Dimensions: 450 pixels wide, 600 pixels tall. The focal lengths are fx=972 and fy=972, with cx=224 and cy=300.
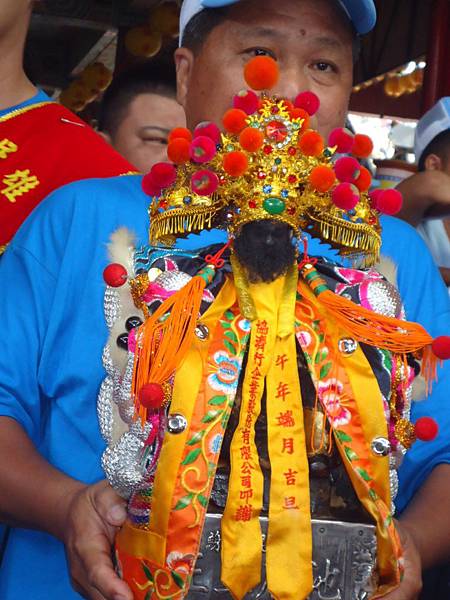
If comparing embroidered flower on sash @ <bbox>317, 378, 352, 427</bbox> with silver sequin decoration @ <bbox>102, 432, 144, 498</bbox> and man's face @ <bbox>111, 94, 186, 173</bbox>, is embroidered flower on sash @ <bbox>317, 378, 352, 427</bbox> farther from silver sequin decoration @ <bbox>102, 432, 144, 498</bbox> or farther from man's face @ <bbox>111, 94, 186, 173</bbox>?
man's face @ <bbox>111, 94, 186, 173</bbox>

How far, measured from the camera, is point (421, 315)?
56.8 inches

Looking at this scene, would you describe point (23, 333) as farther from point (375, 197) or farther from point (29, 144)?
point (29, 144)

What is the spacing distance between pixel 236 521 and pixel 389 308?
0.31 m

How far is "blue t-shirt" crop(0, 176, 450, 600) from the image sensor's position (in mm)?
1304

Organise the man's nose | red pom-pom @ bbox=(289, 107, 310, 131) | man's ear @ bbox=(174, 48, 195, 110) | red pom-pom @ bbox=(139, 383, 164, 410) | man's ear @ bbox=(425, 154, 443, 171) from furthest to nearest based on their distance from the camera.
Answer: man's ear @ bbox=(425, 154, 443, 171), man's ear @ bbox=(174, 48, 195, 110), the man's nose, red pom-pom @ bbox=(289, 107, 310, 131), red pom-pom @ bbox=(139, 383, 164, 410)

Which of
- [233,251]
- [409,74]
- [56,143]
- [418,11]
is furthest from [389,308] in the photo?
[409,74]

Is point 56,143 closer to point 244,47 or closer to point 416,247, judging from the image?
point 244,47

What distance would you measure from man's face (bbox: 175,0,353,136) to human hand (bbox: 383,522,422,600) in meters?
0.61

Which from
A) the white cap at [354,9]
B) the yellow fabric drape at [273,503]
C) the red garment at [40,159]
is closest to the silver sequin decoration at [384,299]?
the yellow fabric drape at [273,503]

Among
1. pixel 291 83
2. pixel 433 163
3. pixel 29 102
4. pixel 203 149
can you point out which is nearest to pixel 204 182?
pixel 203 149

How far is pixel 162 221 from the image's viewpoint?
1123 millimetres

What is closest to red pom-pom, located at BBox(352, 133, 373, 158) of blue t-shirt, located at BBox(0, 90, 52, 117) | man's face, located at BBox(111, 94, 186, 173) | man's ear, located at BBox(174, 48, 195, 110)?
man's ear, located at BBox(174, 48, 195, 110)

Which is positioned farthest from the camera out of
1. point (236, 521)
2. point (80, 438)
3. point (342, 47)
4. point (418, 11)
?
point (418, 11)

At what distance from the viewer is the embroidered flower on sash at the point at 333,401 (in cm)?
106
